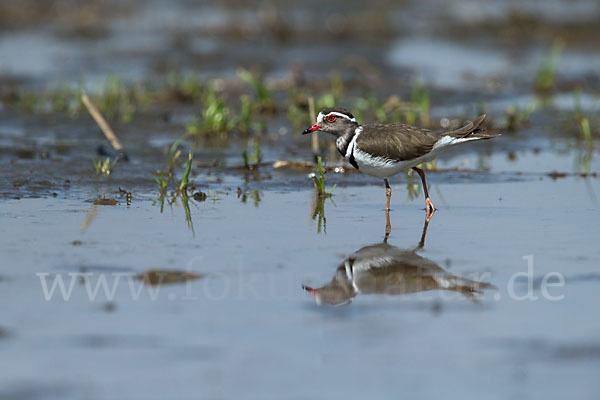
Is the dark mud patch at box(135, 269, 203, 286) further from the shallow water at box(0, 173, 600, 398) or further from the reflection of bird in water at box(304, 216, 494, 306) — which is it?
the reflection of bird in water at box(304, 216, 494, 306)

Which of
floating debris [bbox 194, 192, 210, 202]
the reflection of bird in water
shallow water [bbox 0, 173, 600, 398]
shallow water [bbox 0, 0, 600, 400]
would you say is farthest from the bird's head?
the reflection of bird in water

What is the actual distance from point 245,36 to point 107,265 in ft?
53.0

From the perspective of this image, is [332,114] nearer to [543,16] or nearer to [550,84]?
[550,84]

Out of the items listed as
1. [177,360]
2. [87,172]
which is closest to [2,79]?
[87,172]

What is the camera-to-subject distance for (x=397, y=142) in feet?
32.5

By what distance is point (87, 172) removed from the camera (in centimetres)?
1183

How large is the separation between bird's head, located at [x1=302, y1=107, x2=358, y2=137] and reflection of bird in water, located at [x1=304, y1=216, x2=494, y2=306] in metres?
2.33

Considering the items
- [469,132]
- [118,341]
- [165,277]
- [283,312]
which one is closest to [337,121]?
[469,132]

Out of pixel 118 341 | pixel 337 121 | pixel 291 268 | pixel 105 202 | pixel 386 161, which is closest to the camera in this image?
pixel 118 341

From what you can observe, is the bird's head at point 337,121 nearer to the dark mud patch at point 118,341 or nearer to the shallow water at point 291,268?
the shallow water at point 291,268

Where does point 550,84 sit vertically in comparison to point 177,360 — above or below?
above

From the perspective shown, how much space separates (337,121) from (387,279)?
3202mm

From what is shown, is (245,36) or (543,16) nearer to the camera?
(245,36)

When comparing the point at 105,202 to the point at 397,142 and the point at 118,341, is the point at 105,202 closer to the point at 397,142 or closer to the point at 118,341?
the point at 397,142
